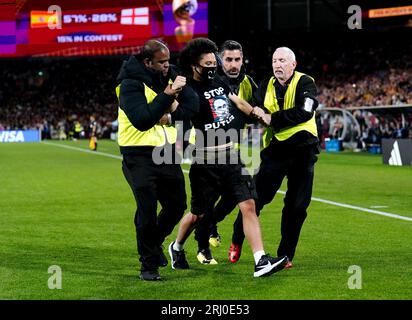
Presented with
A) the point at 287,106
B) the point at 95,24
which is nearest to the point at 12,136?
the point at 95,24

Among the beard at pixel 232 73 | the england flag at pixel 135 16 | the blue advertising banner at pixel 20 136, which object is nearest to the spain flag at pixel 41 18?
the england flag at pixel 135 16

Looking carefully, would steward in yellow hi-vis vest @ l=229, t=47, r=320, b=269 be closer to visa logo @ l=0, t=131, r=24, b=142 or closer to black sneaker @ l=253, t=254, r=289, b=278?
black sneaker @ l=253, t=254, r=289, b=278

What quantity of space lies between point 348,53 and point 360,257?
5189cm

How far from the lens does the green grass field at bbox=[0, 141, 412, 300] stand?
306 inches

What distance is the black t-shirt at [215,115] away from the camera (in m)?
8.47

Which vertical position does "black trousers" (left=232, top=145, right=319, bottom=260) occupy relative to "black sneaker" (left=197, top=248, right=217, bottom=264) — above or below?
above

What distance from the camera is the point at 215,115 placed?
8477 mm

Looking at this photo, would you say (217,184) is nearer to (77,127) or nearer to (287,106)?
(287,106)

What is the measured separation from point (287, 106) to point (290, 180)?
77 centimetres

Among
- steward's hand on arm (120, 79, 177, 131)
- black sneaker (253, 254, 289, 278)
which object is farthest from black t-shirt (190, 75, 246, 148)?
black sneaker (253, 254, 289, 278)

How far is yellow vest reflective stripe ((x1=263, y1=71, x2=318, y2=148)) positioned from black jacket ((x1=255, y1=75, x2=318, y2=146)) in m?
0.03
